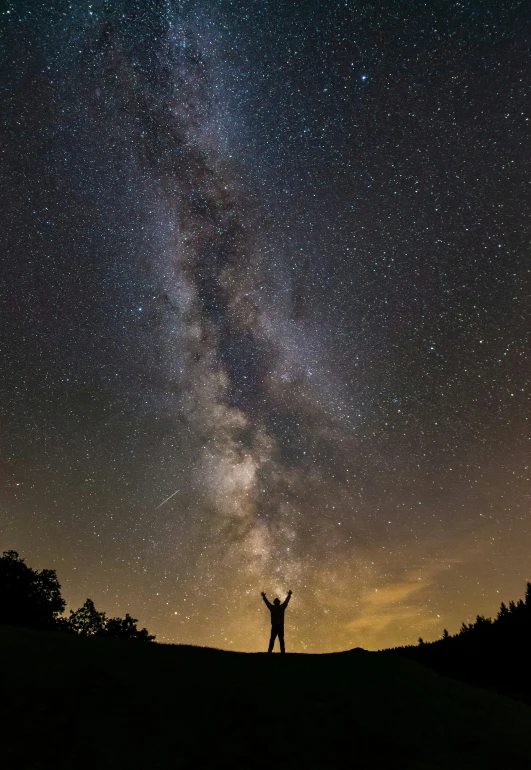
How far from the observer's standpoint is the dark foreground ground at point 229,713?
6488 mm

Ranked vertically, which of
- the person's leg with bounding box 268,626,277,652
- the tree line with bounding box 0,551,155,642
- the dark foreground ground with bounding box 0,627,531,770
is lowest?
the dark foreground ground with bounding box 0,627,531,770

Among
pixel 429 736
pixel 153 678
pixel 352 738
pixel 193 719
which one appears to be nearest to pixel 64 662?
pixel 153 678

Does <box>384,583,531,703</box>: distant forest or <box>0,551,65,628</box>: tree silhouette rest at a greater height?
<box>0,551,65,628</box>: tree silhouette

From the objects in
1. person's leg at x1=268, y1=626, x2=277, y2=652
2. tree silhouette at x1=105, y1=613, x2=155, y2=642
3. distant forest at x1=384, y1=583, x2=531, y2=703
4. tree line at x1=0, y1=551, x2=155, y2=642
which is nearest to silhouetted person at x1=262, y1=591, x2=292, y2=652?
person's leg at x1=268, y1=626, x2=277, y2=652

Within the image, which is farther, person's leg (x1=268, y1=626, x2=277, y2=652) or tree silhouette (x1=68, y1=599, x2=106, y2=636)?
A: tree silhouette (x1=68, y1=599, x2=106, y2=636)

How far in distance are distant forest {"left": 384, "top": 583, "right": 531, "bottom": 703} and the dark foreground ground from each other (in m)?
8.61

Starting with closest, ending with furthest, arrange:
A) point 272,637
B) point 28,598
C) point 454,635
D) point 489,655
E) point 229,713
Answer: point 229,713 < point 272,637 < point 489,655 < point 454,635 < point 28,598

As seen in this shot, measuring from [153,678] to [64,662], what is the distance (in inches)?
70.2

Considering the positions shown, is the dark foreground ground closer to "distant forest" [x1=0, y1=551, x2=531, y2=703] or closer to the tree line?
"distant forest" [x1=0, y1=551, x2=531, y2=703]

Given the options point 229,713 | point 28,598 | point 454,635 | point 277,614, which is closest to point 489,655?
point 454,635

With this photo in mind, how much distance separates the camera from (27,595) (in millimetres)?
34562

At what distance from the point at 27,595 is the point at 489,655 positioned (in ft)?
101

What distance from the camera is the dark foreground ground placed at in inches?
255

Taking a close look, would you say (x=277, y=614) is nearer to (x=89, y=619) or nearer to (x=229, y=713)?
(x=229, y=713)
